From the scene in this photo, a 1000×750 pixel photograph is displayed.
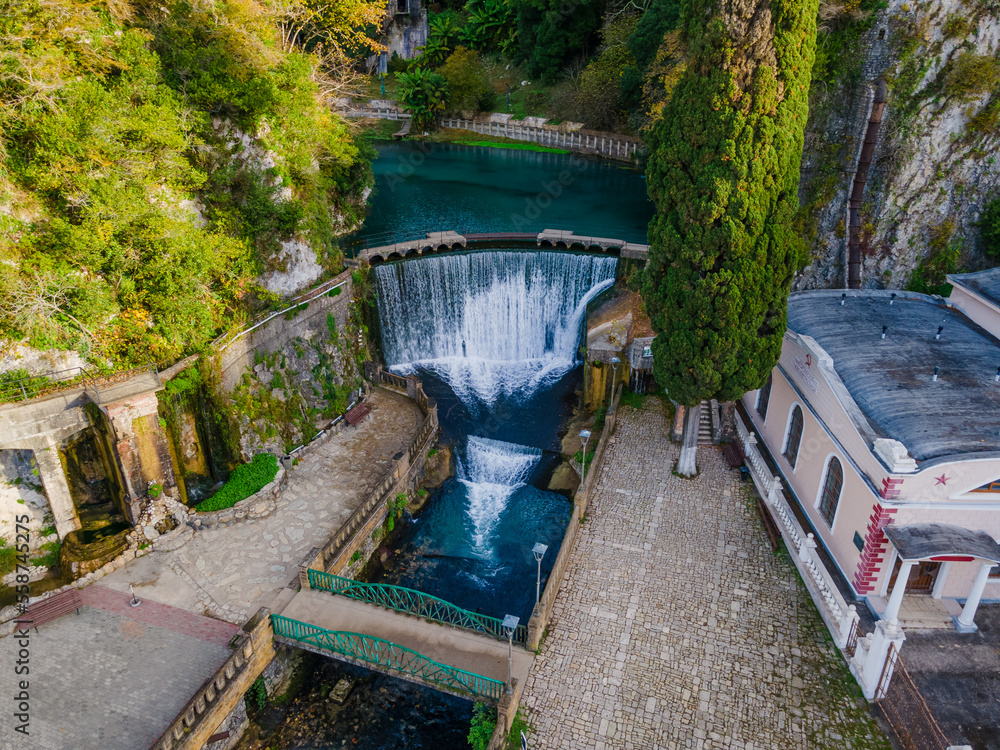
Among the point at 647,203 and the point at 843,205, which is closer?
the point at 843,205

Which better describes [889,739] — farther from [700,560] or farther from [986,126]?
[986,126]

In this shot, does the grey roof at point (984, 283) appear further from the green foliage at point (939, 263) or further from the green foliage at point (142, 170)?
the green foliage at point (142, 170)

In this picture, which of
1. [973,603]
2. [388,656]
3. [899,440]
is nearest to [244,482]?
[388,656]

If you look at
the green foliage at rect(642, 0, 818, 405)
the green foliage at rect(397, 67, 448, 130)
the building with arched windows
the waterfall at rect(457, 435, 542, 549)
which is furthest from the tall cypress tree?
the green foliage at rect(397, 67, 448, 130)

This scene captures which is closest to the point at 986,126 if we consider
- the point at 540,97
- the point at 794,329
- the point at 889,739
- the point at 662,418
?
the point at 794,329

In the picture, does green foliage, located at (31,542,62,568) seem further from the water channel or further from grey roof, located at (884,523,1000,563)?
grey roof, located at (884,523,1000,563)

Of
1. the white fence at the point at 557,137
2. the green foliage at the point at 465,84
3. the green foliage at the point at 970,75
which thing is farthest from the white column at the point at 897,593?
the green foliage at the point at 465,84
